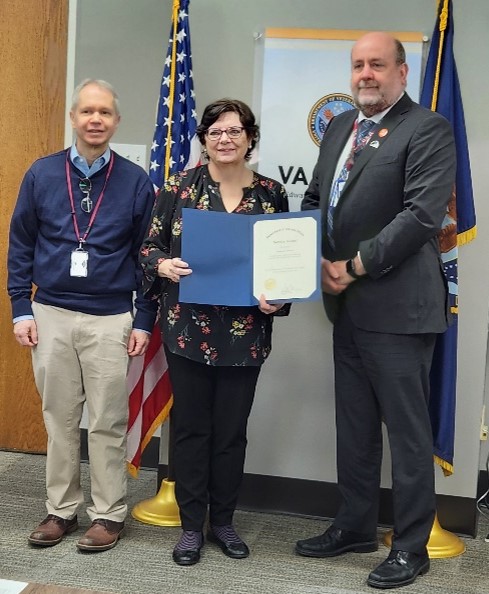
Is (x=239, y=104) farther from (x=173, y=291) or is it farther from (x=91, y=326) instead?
(x=91, y=326)

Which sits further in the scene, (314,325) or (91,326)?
(314,325)

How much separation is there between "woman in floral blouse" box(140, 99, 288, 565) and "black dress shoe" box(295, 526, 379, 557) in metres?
0.23

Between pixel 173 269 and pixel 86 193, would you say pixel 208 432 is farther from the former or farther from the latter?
pixel 86 193

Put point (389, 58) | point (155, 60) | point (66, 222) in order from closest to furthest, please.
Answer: point (389, 58)
point (66, 222)
point (155, 60)

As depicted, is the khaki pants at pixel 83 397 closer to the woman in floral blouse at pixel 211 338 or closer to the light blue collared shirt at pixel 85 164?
the woman in floral blouse at pixel 211 338

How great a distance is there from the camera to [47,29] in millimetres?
3857

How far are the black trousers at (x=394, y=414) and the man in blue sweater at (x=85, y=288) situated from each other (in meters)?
0.74

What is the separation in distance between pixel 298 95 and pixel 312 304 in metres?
0.81

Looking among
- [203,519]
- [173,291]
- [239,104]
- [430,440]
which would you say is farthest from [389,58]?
[203,519]

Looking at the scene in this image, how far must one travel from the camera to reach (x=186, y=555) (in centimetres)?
290

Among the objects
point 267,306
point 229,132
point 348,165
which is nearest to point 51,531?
point 267,306

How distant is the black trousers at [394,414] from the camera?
9.06 ft

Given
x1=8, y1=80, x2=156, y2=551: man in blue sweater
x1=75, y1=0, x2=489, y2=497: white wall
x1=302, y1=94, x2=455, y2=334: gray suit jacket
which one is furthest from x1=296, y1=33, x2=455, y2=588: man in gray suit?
x1=8, y1=80, x2=156, y2=551: man in blue sweater

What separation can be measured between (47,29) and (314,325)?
6.06 feet
